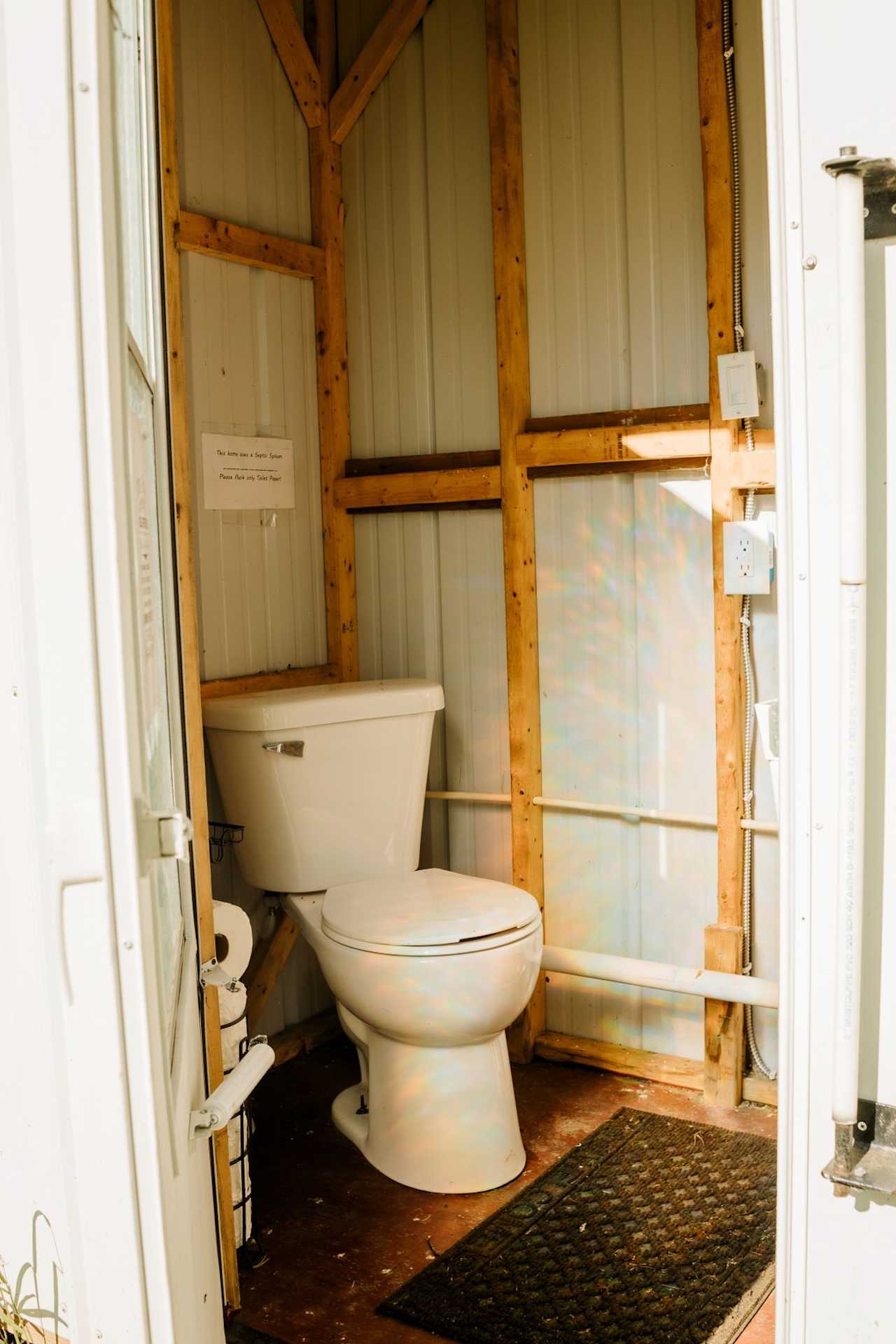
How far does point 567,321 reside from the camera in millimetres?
3043

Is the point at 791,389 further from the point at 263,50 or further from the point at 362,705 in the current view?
the point at 263,50

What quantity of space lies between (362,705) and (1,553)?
1.69 metres

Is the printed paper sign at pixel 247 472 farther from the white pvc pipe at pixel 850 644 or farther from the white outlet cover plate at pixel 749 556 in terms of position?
the white pvc pipe at pixel 850 644

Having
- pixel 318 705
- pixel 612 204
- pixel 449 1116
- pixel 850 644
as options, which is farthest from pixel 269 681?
pixel 850 644

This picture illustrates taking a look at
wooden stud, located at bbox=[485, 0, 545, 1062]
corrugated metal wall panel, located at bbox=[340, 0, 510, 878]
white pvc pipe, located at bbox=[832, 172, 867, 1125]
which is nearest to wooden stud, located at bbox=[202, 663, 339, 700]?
corrugated metal wall panel, located at bbox=[340, 0, 510, 878]

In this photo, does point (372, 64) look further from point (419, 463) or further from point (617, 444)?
point (617, 444)

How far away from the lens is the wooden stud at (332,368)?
3301 millimetres

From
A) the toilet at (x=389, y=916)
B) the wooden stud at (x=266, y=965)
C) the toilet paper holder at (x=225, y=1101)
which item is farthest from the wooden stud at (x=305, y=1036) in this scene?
the toilet paper holder at (x=225, y=1101)

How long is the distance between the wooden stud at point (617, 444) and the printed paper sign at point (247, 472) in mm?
613

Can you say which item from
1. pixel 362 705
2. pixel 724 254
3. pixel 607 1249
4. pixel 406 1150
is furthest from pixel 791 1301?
pixel 724 254

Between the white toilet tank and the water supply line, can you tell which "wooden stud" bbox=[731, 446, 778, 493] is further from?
the white toilet tank

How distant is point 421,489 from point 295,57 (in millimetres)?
1128

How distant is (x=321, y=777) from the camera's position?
9.23 ft

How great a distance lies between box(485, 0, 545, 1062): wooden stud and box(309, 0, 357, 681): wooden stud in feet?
1.57
